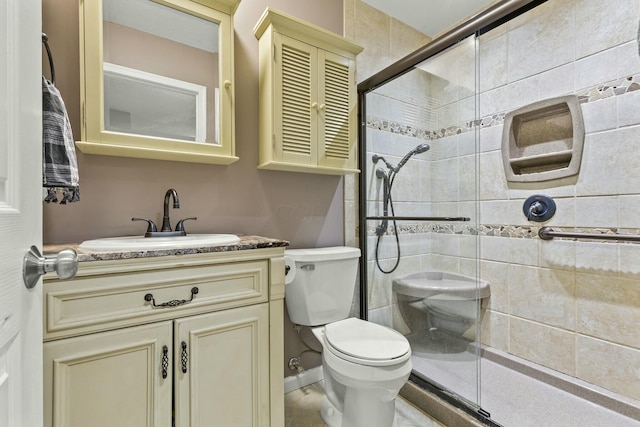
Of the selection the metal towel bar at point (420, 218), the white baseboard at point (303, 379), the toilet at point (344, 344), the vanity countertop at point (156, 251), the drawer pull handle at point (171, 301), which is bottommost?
the white baseboard at point (303, 379)

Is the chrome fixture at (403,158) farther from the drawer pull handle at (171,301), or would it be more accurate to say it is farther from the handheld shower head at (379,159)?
the drawer pull handle at (171,301)

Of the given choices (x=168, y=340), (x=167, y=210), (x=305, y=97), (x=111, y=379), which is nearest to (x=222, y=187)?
(x=167, y=210)

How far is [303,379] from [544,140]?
2068 mm

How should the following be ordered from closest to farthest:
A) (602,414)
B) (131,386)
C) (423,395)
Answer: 1. (131,386)
2. (602,414)
3. (423,395)

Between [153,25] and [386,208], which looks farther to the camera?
[386,208]

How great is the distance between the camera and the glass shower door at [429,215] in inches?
60.6

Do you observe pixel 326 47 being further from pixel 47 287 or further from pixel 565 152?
pixel 47 287

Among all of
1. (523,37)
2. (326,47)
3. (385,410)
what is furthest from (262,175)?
(523,37)

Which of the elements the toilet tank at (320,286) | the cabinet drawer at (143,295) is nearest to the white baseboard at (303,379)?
the toilet tank at (320,286)

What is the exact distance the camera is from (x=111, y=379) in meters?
0.92

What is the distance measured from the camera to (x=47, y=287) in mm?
827

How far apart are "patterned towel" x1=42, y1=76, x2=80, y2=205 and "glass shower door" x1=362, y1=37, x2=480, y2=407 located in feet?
5.04

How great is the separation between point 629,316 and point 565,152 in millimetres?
900

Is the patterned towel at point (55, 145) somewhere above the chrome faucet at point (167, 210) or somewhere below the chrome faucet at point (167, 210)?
above
